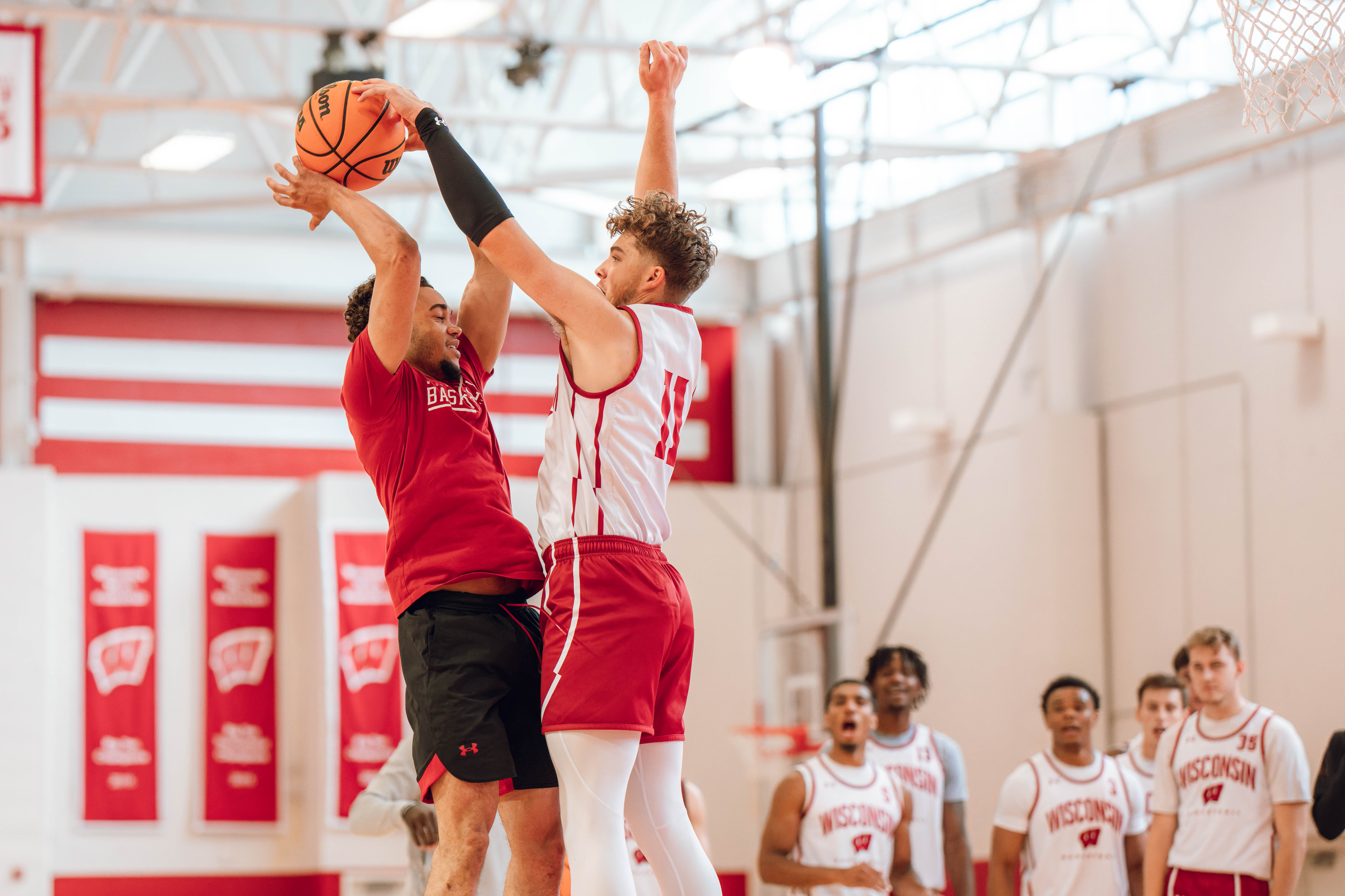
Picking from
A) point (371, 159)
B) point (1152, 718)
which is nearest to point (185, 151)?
point (1152, 718)

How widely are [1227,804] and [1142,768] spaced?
1.07m

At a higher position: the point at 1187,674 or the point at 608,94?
the point at 608,94

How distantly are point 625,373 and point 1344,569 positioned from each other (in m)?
6.87

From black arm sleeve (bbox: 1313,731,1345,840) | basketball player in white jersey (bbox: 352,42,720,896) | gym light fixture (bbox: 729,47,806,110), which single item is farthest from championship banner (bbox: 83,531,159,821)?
basketball player in white jersey (bbox: 352,42,720,896)

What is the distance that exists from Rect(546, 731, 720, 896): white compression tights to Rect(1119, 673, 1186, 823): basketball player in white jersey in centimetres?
490

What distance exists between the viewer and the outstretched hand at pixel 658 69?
13.1 ft

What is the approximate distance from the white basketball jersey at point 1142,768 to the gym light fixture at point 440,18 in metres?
5.46

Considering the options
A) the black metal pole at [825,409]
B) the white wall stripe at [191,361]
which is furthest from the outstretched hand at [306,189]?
the white wall stripe at [191,361]

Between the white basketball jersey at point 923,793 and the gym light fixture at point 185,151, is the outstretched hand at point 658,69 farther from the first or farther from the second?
the gym light fixture at point 185,151

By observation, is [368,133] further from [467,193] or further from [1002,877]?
[1002,877]

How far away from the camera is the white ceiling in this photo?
10734 millimetres

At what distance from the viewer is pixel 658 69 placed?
13.2ft

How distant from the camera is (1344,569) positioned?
913 cm

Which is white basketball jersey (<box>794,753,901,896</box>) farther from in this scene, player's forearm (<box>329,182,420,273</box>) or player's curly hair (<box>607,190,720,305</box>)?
player's forearm (<box>329,182,420,273</box>)
